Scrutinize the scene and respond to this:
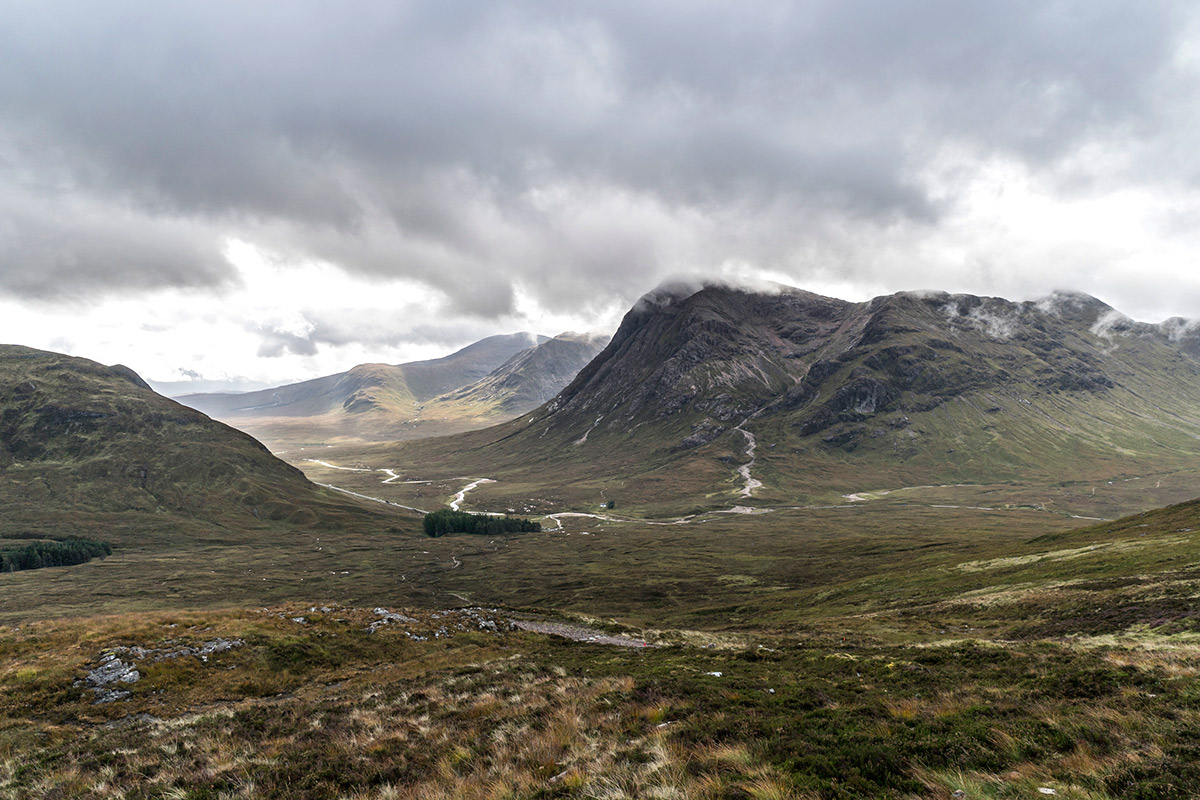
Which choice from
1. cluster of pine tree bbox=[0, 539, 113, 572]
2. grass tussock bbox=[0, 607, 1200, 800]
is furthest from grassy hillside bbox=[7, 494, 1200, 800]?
cluster of pine tree bbox=[0, 539, 113, 572]

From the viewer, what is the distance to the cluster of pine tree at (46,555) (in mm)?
139000

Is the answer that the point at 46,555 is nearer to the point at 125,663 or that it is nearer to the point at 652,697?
the point at 125,663

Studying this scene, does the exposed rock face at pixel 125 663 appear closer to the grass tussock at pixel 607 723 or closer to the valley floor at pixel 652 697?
the valley floor at pixel 652 697

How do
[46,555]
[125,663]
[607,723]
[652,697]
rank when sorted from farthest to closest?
1. [46,555]
2. [125,663]
3. [652,697]
4. [607,723]

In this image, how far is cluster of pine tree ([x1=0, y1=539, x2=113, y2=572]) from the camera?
13900cm

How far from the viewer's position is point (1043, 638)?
3077 cm

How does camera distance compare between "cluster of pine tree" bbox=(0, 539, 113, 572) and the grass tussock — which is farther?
"cluster of pine tree" bbox=(0, 539, 113, 572)

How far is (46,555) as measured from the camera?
143 metres

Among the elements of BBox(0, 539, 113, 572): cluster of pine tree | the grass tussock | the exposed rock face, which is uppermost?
the grass tussock

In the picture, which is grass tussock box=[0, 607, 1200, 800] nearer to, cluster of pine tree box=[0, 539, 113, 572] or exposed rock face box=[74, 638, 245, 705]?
exposed rock face box=[74, 638, 245, 705]

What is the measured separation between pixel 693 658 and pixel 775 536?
506 ft

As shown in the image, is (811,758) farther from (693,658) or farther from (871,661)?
(693,658)

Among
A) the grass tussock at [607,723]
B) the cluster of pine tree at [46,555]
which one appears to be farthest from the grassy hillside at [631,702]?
the cluster of pine tree at [46,555]

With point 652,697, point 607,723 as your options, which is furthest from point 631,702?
point 607,723
